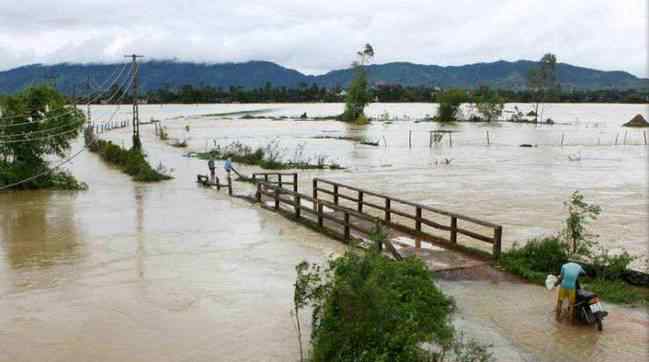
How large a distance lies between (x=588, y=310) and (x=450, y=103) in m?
88.9

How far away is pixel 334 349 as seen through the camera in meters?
7.80

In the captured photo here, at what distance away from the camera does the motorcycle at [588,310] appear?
30.5 ft

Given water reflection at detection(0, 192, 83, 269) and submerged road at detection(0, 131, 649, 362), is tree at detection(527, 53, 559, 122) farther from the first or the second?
submerged road at detection(0, 131, 649, 362)

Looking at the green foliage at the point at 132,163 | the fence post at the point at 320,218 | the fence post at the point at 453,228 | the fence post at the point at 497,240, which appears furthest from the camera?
the green foliage at the point at 132,163

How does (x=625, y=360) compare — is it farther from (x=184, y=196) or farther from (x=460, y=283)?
(x=184, y=196)

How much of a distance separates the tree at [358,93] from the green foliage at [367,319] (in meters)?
85.3

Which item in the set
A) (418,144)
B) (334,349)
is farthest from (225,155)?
(334,349)

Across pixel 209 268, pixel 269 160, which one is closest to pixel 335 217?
pixel 209 268

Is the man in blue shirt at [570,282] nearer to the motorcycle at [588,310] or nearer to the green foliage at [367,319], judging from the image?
the motorcycle at [588,310]

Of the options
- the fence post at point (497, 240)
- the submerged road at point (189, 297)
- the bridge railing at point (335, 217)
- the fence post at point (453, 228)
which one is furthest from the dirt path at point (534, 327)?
the fence post at point (453, 228)

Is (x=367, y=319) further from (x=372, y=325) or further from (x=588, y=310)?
(x=588, y=310)

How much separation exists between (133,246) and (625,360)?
12.4 metres

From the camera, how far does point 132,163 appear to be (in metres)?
33.6

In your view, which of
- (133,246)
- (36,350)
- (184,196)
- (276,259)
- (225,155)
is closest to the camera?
(36,350)
